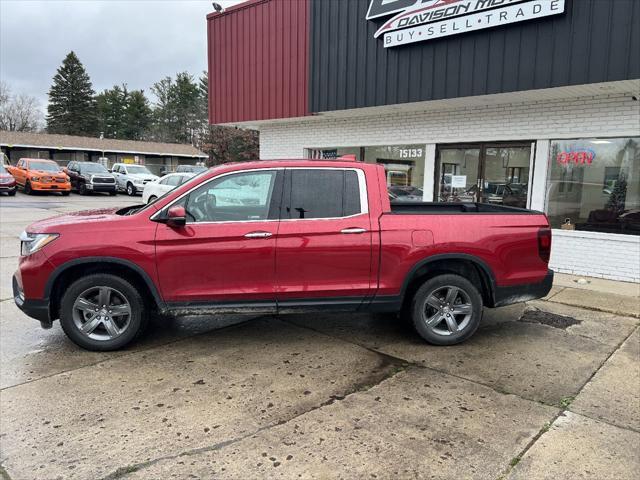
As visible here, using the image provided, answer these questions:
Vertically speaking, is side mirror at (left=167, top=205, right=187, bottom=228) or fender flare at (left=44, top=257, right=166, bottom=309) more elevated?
side mirror at (left=167, top=205, right=187, bottom=228)

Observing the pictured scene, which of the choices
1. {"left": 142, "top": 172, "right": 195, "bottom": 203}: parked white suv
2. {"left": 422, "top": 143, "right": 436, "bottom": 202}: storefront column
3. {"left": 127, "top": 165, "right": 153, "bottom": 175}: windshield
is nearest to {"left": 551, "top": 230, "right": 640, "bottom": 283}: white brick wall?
{"left": 422, "top": 143, "right": 436, "bottom": 202}: storefront column

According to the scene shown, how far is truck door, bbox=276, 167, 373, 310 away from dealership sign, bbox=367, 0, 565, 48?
4527mm

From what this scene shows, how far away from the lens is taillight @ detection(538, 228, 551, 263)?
5.00m

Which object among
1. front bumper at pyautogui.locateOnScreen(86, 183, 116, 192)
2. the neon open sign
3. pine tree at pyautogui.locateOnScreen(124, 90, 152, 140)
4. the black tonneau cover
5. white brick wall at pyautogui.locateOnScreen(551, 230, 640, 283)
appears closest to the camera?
the black tonneau cover

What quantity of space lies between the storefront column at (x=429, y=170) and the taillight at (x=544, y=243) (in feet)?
16.3

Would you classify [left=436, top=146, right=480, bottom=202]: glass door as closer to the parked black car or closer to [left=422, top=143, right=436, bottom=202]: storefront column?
[left=422, top=143, right=436, bottom=202]: storefront column

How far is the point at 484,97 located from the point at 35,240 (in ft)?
22.6

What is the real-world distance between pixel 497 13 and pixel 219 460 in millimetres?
7373

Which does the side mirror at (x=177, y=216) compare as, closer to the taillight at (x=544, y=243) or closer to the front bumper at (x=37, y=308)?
the front bumper at (x=37, y=308)

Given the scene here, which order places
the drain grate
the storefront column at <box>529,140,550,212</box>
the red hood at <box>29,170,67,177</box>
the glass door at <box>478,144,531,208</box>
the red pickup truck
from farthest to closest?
1. the red hood at <box>29,170,67,177</box>
2. the glass door at <box>478,144,531,208</box>
3. the storefront column at <box>529,140,550,212</box>
4. the drain grate
5. the red pickup truck

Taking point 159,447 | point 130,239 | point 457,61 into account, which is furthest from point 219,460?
point 457,61

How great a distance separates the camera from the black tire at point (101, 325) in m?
4.46

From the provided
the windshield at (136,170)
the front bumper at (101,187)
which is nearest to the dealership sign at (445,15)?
the front bumper at (101,187)

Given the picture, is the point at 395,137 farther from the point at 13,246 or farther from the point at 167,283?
the point at 13,246
